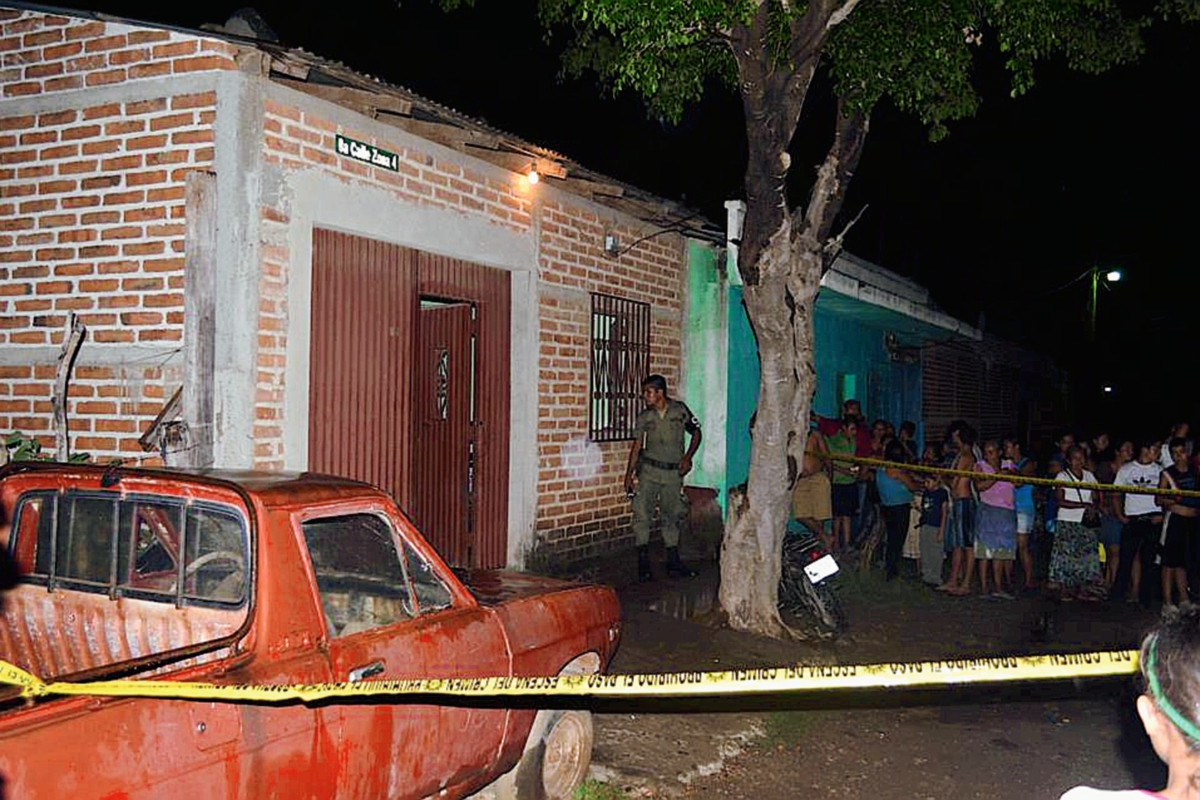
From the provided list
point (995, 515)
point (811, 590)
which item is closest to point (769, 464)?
point (811, 590)

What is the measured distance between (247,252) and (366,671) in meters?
3.37

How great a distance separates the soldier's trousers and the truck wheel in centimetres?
474

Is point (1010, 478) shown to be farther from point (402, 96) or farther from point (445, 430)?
point (402, 96)

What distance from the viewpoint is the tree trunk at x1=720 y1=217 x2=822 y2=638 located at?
7668 mm

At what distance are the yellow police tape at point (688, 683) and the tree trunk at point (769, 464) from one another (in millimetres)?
4886

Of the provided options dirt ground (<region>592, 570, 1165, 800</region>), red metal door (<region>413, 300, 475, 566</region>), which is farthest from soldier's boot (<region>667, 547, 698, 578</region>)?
red metal door (<region>413, 300, 475, 566</region>)

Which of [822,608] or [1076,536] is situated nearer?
[822,608]

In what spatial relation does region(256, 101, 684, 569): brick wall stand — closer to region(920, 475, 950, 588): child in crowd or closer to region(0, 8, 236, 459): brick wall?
region(0, 8, 236, 459): brick wall

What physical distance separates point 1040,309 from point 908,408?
627 inches

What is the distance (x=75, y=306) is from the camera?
626 cm

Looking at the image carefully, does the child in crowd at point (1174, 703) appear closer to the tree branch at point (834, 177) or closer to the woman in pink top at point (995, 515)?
the tree branch at point (834, 177)

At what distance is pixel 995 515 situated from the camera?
9922mm

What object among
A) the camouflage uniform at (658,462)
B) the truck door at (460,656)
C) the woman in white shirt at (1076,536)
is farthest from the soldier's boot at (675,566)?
the truck door at (460,656)

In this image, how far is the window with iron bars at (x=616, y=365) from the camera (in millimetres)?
10125
